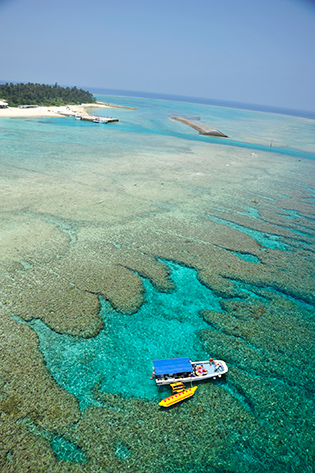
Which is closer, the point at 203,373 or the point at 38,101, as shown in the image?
the point at 203,373

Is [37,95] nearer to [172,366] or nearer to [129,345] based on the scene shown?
[129,345]

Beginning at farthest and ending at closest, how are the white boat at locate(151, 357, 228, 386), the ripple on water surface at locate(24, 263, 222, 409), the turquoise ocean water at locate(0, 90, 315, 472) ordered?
the white boat at locate(151, 357, 228, 386) < the ripple on water surface at locate(24, 263, 222, 409) < the turquoise ocean water at locate(0, 90, 315, 472)

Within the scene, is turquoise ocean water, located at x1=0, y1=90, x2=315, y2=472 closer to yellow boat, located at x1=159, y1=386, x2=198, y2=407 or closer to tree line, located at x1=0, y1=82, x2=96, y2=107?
yellow boat, located at x1=159, y1=386, x2=198, y2=407

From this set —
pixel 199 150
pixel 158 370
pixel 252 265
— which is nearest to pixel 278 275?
pixel 252 265

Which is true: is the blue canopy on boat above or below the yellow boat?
above

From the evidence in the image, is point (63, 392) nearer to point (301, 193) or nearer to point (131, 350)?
point (131, 350)

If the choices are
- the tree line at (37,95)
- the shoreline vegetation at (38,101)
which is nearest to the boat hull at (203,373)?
the shoreline vegetation at (38,101)

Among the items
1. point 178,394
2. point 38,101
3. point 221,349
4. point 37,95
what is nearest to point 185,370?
point 178,394

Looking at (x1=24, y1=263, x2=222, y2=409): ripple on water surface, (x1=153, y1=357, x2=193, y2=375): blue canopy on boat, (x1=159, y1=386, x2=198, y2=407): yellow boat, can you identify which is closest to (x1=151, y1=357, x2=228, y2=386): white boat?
(x1=153, y1=357, x2=193, y2=375): blue canopy on boat

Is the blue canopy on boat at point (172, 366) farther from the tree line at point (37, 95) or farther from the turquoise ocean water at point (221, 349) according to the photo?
the tree line at point (37, 95)
